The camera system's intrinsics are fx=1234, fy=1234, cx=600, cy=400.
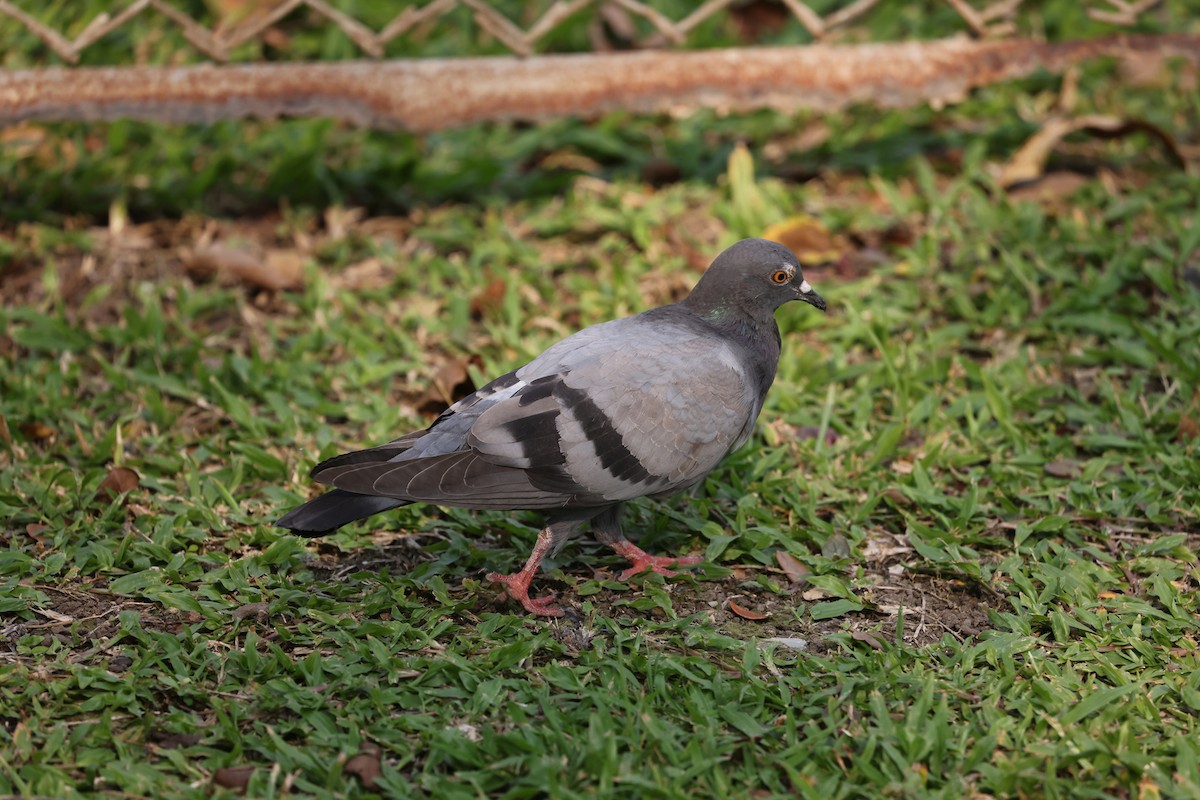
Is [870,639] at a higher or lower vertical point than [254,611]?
lower

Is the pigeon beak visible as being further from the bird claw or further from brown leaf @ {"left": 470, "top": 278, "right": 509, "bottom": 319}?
brown leaf @ {"left": 470, "top": 278, "right": 509, "bottom": 319}

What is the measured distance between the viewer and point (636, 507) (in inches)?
181

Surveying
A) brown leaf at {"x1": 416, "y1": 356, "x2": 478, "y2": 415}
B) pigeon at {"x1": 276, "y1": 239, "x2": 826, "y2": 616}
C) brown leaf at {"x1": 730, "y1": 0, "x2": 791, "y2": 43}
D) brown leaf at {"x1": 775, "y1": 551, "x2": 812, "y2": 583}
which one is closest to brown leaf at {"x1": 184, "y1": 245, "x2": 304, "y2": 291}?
brown leaf at {"x1": 416, "y1": 356, "x2": 478, "y2": 415}

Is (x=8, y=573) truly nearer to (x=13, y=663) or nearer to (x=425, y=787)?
(x=13, y=663)

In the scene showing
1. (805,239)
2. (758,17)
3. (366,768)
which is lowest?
Result: (366,768)

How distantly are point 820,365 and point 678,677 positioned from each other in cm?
215

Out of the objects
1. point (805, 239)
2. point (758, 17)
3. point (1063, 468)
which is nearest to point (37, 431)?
point (805, 239)

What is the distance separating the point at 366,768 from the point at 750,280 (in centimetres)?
212

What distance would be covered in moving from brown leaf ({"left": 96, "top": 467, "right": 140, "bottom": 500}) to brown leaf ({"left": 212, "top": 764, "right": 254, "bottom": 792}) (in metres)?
1.59

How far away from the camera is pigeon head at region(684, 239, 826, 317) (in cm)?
432

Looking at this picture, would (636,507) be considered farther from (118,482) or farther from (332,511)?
(118,482)

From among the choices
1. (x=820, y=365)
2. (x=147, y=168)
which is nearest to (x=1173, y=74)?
(x=820, y=365)

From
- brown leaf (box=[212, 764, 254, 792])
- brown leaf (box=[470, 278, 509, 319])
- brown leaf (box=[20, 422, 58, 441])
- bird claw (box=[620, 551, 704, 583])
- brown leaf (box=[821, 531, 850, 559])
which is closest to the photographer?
brown leaf (box=[212, 764, 254, 792])

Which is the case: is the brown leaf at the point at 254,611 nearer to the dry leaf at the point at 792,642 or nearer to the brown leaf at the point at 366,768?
the brown leaf at the point at 366,768
